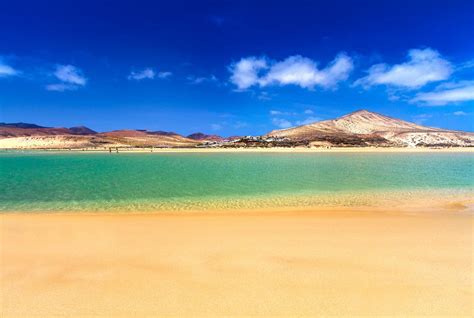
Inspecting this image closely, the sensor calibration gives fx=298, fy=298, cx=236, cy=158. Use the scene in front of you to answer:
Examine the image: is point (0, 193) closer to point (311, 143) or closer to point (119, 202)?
point (119, 202)

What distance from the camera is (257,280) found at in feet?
13.4

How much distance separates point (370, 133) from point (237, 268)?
125 meters

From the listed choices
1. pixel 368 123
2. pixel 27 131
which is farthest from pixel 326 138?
pixel 27 131

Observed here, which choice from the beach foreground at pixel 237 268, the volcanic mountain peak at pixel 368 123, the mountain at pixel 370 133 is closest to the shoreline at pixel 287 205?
the beach foreground at pixel 237 268

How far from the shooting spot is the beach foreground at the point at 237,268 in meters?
3.47

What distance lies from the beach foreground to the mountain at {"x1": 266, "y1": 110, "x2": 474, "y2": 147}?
75.4 m

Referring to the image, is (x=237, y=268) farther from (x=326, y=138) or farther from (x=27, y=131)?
(x=27, y=131)

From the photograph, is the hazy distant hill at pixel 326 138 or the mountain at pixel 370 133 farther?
the mountain at pixel 370 133

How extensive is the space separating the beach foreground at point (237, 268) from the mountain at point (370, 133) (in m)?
75.4

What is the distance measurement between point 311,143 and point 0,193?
245 ft

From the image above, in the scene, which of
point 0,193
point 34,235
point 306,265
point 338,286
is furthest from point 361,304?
point 0,193

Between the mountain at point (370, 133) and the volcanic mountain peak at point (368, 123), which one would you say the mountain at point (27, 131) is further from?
the volcanic mountain peak at point (368, 123)

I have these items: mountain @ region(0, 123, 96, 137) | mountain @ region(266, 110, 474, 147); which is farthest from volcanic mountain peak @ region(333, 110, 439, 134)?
mountain @ region(0, 123, 96, 137)

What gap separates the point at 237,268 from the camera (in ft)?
15.0
